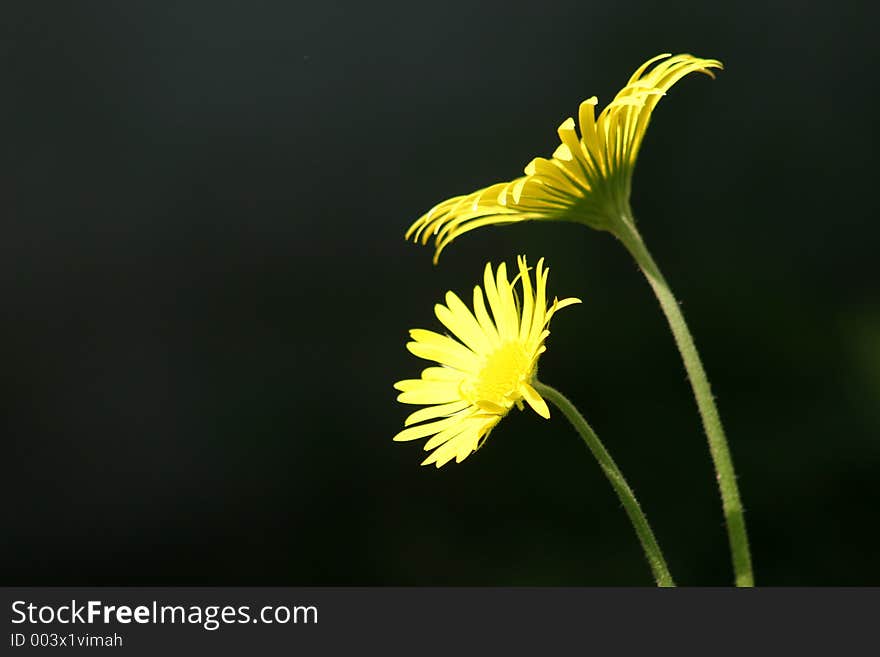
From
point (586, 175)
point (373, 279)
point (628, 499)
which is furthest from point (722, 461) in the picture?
point (373, 279)

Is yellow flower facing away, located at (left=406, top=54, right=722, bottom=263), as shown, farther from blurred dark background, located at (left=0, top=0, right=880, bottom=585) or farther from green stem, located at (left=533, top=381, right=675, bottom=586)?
blurred dark background, located at (left=0, top=0, right=880, bottom=585)

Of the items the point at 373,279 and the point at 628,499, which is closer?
the point at 628,499

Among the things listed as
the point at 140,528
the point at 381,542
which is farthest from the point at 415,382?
the point at 140,528

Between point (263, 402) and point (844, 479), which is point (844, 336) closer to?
point (844, 479)

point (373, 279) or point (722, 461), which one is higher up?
point (373, 279)

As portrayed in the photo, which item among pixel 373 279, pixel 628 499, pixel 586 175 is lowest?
pixel 628 499

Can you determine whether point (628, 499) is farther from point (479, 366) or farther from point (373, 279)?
point (373, 279)

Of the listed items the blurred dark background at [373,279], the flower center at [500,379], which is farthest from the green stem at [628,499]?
the blurred dark background at [373,279]
